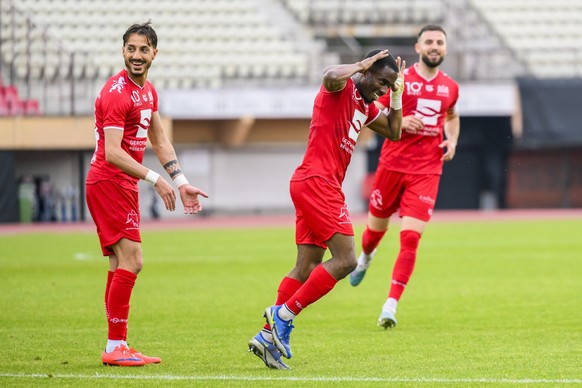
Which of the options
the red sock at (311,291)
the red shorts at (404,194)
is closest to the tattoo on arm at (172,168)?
the red sock at (311,291)

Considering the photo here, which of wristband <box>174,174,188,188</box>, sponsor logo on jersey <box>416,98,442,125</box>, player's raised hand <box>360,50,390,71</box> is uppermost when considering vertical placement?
player's raised hand <box>360,50,390,71</box>

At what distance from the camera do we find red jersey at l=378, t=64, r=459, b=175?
10891mm

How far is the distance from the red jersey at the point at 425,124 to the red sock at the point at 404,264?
27.9 inches

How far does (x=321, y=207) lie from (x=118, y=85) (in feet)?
5.21

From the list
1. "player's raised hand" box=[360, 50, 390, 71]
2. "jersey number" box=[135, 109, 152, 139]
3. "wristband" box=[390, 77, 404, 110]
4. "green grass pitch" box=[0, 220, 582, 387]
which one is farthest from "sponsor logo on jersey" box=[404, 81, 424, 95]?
"jersey number" box=[135, 109, 152, 139]

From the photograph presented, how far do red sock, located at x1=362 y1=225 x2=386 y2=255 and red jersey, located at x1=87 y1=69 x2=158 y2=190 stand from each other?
12.7 feet

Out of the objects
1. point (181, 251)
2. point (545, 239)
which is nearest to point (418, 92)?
point (181, 251)

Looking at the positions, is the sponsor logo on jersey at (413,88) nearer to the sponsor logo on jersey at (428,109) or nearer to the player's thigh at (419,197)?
the sponsor logo on jersey at (428,109)

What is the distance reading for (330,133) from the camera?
7859 mm

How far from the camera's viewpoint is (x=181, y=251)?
2025 centimetres

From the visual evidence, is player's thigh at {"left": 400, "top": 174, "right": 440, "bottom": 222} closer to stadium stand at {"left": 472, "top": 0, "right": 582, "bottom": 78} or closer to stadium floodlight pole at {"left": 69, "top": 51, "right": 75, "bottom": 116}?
stadium floodlight pole at {"left": 69, "top": 51, "right": 75, "bottom": 116}

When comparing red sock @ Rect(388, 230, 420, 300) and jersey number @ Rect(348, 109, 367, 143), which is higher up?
jersey number @ Rect(348, 109, 367, 143)

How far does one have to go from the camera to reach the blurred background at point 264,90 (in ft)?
101

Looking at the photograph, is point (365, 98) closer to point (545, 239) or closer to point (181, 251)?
point (181, 251)
